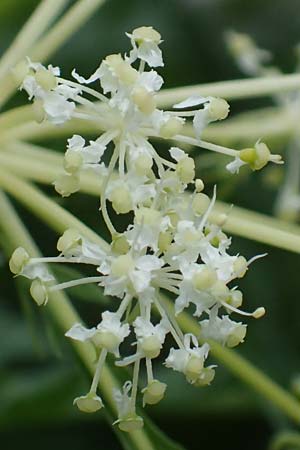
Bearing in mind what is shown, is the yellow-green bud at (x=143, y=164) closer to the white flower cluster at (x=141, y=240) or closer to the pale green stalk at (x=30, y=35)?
the white flower cluster at (x=141, y=240)

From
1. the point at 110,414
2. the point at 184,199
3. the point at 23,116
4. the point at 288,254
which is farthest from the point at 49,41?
the point at 288,254

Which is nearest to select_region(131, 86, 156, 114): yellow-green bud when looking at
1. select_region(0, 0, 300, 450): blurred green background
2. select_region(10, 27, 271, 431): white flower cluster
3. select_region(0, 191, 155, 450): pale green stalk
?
select_region(10, 27, 271, 431): white flower cluster

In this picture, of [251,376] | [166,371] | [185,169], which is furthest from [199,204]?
[166,371]

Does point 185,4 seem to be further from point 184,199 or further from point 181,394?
point 184,199

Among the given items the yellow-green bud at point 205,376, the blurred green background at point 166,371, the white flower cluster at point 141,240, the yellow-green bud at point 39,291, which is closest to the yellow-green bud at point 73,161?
the white flower cluster at point 141,240

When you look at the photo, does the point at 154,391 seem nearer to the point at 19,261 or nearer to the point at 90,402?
the point at 90,402
